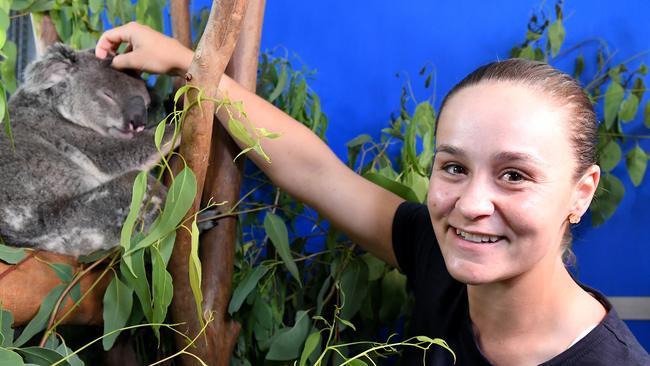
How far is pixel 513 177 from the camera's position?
3.14ft

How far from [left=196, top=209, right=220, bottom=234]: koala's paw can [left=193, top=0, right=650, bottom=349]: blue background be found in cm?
69

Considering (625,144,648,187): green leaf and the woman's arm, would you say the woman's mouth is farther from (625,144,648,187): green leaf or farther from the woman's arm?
(625,144,648,187): green leaf

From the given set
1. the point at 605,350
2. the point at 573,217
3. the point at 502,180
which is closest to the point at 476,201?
the point at 502,180

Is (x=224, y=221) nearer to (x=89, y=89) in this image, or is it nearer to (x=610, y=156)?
(x=89, y=89)

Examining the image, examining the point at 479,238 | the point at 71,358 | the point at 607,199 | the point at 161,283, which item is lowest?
the point at 607,199

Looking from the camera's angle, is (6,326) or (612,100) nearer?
(6,326)

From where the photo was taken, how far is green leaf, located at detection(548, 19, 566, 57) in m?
1.77

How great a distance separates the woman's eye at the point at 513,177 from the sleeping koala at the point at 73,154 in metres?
0.65

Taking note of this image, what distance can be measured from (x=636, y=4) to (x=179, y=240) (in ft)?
4.99

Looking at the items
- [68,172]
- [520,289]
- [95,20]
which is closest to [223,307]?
[68,172]

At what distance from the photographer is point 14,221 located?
4.12 ft

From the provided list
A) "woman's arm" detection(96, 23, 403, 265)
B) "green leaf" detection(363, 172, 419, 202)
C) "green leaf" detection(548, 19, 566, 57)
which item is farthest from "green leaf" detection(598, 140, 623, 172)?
"woman's arm" detection(96, 23, 403, 265)

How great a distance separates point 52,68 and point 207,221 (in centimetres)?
55

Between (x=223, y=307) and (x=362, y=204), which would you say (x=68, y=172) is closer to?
(x=223, y=307)
